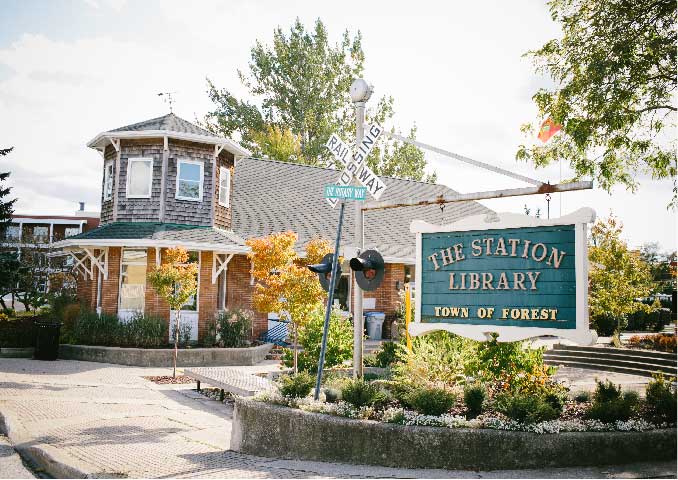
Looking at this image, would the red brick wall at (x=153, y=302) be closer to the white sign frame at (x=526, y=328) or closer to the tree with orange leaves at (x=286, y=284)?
the tree with orange leaves at (x=286, y=284)

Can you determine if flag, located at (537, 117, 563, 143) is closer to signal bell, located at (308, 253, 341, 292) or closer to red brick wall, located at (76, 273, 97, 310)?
signal bell, located at (308, 253, 341, 292)

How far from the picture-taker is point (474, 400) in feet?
24.3

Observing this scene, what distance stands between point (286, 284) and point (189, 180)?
28.2 feet

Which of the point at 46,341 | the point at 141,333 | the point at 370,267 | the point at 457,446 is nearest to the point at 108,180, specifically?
the point at 46,341

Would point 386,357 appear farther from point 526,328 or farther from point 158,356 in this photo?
point 158,356

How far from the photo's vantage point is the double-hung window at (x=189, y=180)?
19.4m

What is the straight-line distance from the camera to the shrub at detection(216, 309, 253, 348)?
18.0m

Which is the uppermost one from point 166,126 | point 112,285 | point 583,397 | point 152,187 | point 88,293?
point 166,126

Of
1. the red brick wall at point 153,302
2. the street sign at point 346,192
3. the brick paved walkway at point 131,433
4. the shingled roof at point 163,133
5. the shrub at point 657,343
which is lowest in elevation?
the brick paved walkway at point 131,433

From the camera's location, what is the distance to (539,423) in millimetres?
7031

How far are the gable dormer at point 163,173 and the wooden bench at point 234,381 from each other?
7.48 meters

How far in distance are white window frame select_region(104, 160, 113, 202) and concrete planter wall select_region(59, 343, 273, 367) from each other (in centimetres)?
551

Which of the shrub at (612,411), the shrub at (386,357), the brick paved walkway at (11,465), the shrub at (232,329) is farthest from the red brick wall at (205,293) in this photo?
the shrub at (612,411)

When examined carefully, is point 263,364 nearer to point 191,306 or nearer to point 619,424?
point 191,306
